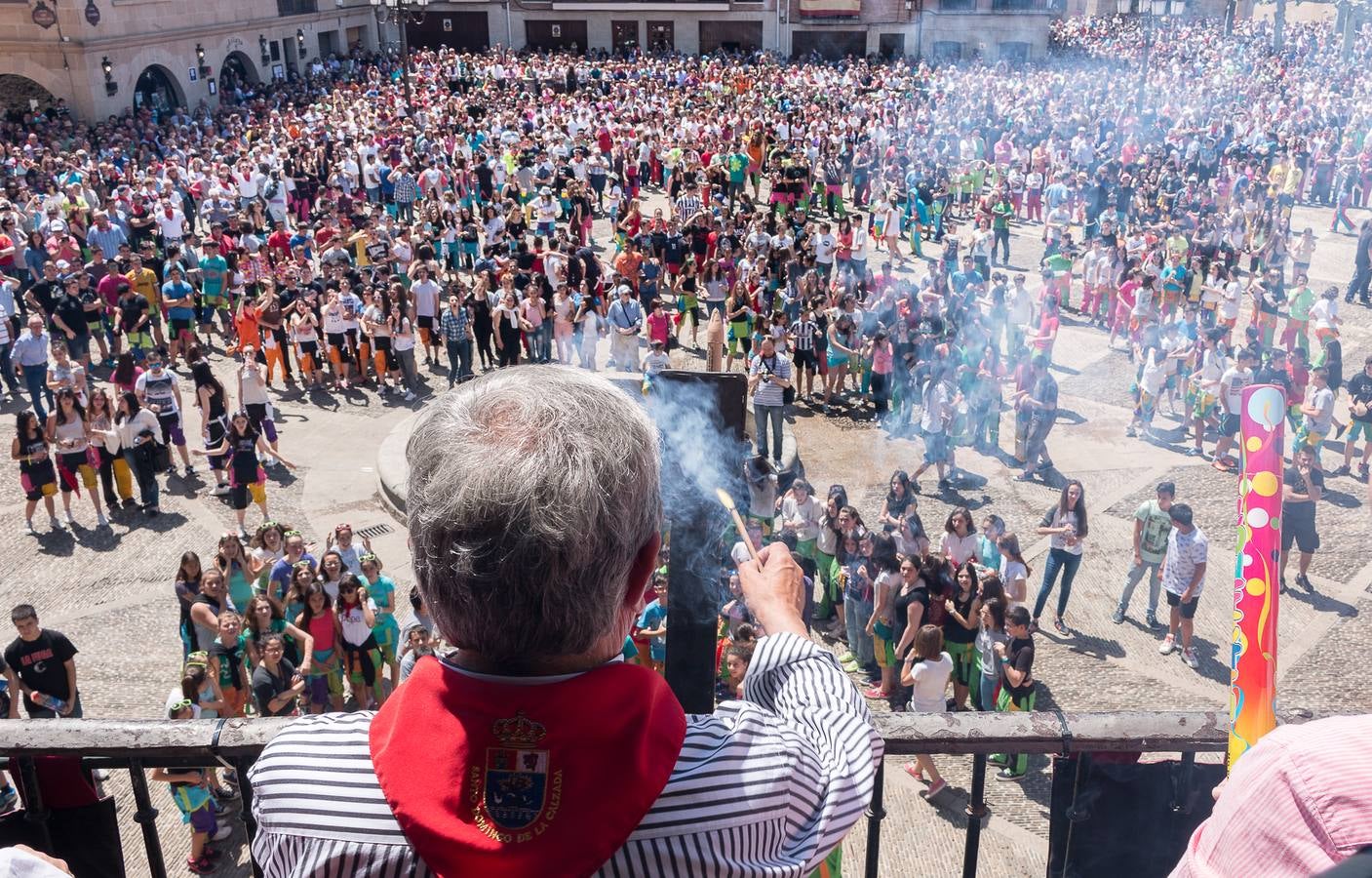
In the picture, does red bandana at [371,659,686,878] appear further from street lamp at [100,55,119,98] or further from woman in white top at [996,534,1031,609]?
street lamp at [100,55,119,98]

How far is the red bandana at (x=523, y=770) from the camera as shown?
1264 mm

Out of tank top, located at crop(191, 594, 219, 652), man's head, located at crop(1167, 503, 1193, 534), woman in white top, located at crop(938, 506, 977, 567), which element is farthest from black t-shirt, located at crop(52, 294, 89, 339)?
man's head, located at crop(1167, 503, 1193, 534)

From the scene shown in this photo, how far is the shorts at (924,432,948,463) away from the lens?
1205cm

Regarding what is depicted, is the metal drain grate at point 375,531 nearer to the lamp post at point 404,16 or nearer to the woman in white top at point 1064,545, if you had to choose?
the woman in white top at point 1064,545

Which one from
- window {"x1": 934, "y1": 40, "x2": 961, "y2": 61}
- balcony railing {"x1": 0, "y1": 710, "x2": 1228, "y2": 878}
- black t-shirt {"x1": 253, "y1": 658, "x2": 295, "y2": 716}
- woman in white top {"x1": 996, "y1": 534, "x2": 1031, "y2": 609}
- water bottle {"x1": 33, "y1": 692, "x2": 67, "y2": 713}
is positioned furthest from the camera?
window {"x1": 934, "y1": 40, "x2": 961, "y2": 61}

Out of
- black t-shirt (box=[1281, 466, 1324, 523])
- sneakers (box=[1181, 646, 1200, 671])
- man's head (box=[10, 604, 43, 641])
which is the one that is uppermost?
man's head (box=[10, 604, 43, 641])

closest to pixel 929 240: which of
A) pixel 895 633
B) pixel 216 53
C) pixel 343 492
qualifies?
pixel 343 492

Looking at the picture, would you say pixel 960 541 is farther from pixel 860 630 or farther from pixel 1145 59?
pixel 1145 59

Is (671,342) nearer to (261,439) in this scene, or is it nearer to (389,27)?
(261,439)

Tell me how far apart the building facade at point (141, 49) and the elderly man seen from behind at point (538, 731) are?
112 feet

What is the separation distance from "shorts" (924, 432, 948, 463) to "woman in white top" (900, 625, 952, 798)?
4.80m

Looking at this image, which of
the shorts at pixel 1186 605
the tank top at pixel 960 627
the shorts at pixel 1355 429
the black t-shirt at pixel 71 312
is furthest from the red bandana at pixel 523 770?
the black t-shirt at pixel 71 312

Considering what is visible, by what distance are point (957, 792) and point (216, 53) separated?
3728cm

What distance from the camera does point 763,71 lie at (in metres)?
41.5
